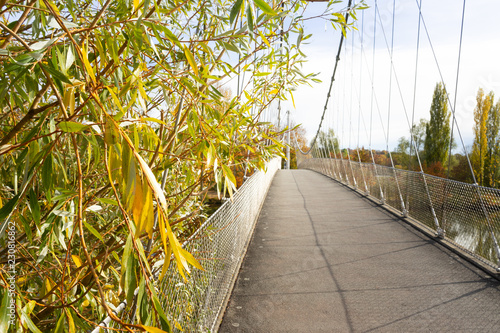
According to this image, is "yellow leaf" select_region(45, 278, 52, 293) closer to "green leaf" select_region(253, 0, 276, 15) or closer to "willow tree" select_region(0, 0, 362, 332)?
"willow tree" select_region(0, 0, 362, 332)

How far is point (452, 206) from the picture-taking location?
5215 mm

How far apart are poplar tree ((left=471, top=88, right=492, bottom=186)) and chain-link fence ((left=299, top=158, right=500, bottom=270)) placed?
12.0 metres

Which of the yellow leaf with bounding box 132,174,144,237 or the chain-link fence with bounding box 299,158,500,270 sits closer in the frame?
the yellow leaf with bounding box 132,174,144,237

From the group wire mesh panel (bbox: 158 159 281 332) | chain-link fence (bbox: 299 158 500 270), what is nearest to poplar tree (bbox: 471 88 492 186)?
chain-link fence (bbox: 299 158 500 270)

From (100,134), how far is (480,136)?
73.4 ft

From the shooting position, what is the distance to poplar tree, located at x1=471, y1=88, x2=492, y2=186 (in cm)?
1756

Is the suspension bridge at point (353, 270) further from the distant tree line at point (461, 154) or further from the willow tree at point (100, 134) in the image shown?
the distant tree line at point (461, 154)

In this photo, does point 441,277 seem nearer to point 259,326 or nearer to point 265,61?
point 259,326

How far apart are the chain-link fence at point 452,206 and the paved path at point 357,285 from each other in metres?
0.33

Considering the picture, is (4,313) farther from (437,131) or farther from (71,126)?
(437,131)

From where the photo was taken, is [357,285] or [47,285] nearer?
[47,285]

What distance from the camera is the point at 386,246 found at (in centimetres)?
510

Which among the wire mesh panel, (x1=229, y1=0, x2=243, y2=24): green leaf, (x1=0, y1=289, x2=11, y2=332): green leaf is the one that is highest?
(x1=229, y1=0, x2=243, y2=24): green leaf

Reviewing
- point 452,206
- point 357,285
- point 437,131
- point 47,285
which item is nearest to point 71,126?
point 47,285
